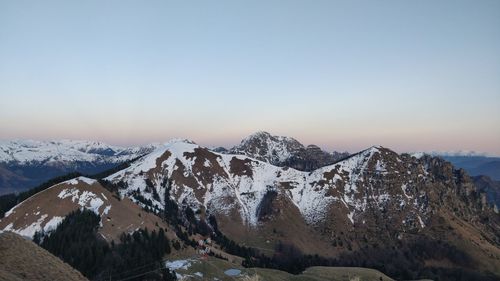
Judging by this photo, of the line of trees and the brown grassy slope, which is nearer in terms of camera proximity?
the brown grassy slope

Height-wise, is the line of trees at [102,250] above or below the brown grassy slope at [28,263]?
below

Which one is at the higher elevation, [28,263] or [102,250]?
[28,263]

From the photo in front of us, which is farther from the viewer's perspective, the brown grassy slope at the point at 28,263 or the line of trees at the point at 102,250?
the line of trees at the point at 102,250

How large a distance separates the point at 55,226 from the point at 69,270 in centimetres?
14482

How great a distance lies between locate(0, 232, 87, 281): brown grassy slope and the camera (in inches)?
2106

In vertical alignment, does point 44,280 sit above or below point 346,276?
above

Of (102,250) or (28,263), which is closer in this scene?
(28,263)

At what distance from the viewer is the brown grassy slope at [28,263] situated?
53500mm

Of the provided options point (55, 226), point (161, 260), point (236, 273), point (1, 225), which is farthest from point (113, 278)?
point (1, 225)

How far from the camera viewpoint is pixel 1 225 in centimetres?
18538

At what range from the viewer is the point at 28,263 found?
5603cm

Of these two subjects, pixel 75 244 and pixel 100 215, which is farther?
pixel 100 215

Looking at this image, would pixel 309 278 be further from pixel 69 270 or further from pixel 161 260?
pixel 69 270

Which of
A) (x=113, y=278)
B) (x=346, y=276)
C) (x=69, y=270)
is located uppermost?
(x=69, y=270)
